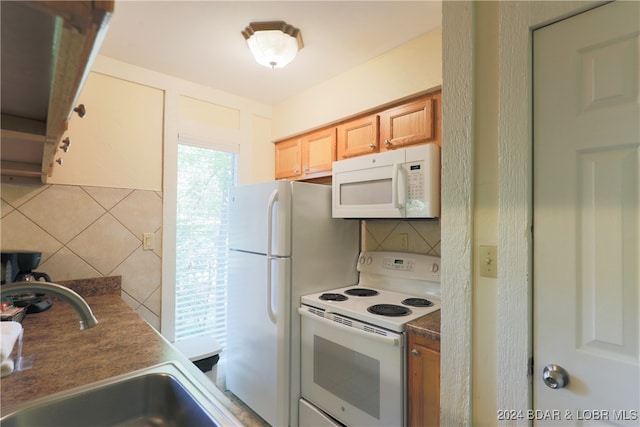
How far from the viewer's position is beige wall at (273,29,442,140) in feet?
6.01

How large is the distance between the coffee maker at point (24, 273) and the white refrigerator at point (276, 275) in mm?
1110

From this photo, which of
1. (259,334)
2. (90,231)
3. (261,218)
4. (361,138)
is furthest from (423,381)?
(90,231)

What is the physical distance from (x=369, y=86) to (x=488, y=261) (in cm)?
150

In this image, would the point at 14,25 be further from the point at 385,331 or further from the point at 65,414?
the point at 385,331

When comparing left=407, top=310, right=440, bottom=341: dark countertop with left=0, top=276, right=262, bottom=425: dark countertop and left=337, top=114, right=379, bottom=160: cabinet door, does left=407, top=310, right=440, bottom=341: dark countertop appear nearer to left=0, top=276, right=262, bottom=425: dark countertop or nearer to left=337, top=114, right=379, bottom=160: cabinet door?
left=0, top=276, right=262, bottom=425: dark countertop

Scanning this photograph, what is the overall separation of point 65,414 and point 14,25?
921 millimetres

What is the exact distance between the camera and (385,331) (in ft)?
5.03

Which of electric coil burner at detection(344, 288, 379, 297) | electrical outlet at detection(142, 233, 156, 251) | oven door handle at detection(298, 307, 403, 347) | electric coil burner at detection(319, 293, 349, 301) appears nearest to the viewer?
oven door handle at detection(298, 307, 403, 347)

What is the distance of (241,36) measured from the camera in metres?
1.82

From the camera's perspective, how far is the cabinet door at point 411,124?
183 centimetres

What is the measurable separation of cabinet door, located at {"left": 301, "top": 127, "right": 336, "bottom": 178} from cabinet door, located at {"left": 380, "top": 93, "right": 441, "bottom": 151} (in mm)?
465

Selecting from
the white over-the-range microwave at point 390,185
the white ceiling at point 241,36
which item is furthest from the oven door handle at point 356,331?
the white ceiling at point 241,36

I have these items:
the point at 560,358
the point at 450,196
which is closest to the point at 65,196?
the point at 450,196

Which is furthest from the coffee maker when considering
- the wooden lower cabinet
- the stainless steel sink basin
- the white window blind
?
the wooden lower cabinet
